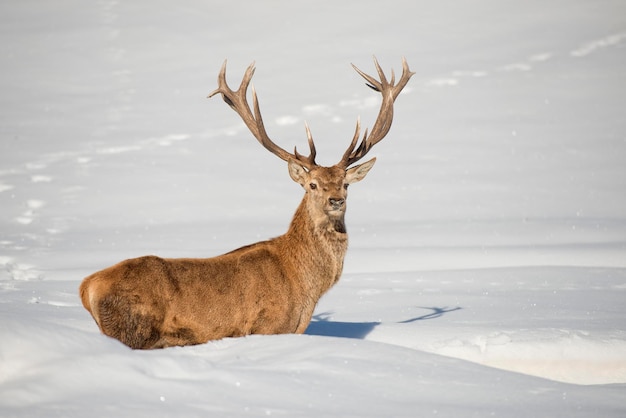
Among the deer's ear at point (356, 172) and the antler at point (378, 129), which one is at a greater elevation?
the antler at point (378, 129)

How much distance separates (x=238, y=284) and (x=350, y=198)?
474 inches

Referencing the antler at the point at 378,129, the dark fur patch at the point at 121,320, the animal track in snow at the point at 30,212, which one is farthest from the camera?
the animal track in snow at the point at 30,212

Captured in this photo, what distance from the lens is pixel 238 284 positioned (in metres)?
7.09

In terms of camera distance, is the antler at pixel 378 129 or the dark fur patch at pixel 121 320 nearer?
the dark fur patch at pixel 121 320

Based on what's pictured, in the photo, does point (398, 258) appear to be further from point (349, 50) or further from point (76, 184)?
point (349, 50)

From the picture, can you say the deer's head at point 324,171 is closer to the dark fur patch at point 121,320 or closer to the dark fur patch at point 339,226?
the dark fur patch at point 339,226

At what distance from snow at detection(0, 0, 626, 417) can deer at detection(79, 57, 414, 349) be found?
46cm

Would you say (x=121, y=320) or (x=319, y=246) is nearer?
(x=121, y=320)

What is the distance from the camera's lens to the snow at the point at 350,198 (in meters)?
5.22

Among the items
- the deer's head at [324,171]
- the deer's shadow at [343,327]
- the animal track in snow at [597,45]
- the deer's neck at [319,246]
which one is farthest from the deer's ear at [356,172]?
the animal track in snow at [597,45]

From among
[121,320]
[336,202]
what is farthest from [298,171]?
[121,320]

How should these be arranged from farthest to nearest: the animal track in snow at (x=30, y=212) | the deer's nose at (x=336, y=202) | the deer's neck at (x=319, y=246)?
the animal track in snow at (x=30, y=212), the deer's neck at (x=319, y=246), the deer's nose at (x=336, y=202)

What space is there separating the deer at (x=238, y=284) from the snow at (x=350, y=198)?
0.46 m

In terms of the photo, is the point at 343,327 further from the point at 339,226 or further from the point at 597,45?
the point at 597,45
